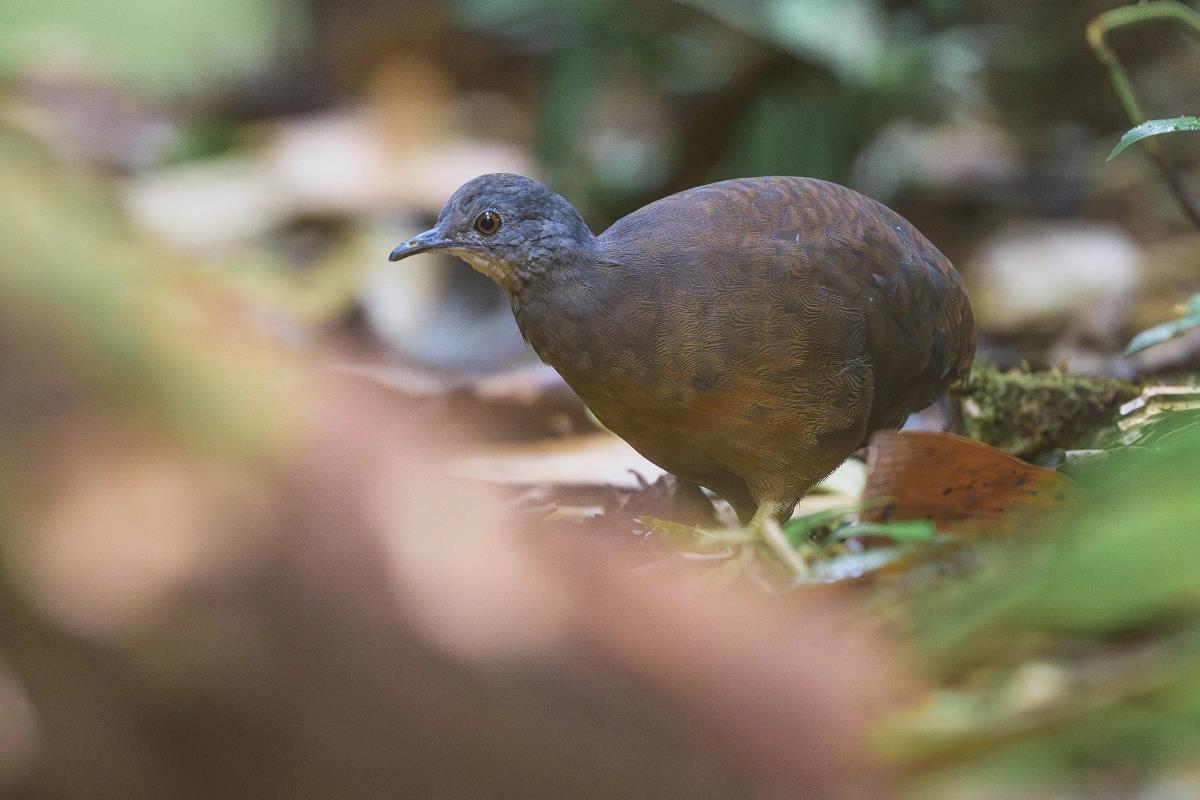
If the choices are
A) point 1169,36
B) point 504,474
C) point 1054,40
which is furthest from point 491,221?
point 1169,36

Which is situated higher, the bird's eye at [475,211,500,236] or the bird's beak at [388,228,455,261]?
the bird's beak at [388,228,455,261]

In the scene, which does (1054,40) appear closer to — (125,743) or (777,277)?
(777,277)

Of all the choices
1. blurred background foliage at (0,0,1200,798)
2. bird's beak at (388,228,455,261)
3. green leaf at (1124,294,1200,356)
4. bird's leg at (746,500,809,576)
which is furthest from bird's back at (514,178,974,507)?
bird's leg at (746,500,809,576)

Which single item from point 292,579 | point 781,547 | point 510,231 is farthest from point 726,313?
point 292,579

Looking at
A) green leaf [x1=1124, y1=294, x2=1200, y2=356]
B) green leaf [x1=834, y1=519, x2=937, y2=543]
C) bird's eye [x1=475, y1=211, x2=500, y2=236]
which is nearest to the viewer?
green leaf [x1=834, y1=519, x2=937, y2=543]

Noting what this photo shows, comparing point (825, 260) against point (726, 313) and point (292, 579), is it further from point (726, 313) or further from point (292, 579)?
point (292, 579)

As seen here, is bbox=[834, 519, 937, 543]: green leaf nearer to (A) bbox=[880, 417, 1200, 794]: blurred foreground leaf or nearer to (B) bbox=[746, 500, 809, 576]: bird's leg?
(B) bbox=[746, 500, 809, 576]: bird's leg

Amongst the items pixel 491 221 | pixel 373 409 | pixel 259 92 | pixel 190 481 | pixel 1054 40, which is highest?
pixel 259 92

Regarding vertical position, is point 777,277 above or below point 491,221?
below
